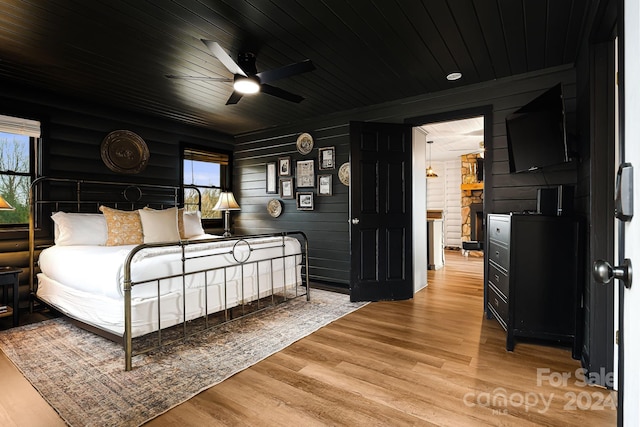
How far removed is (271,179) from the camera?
5551 millimetres

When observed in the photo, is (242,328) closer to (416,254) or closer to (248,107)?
(416,254)

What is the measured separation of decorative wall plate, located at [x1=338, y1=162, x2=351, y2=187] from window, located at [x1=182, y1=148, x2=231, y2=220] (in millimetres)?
2446

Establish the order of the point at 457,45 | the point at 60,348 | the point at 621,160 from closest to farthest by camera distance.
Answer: the point at 621,160 < the point at 60,348 < the point at 457,45

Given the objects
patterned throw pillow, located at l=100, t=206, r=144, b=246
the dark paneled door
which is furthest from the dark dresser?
patterned throw pillow, located at l=100, t=206, r=144, b=246

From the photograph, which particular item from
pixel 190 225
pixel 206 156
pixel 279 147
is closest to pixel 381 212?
pixel 279 147

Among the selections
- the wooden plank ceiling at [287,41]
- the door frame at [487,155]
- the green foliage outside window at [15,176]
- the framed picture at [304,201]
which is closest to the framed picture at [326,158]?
the framed picture at [304,201]

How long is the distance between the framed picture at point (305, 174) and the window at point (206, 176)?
1637 millimetres

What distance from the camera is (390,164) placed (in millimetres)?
4156

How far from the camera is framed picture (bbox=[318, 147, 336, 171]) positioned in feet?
16.0

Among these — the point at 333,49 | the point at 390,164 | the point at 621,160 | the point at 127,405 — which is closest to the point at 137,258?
the point at 127,405

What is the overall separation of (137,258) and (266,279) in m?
1.46

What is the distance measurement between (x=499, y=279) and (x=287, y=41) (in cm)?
290

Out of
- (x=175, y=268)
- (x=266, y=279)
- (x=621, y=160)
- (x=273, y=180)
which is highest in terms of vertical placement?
(x=273, y=180)

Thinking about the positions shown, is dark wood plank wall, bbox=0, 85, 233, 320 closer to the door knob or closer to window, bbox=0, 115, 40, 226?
window, bbox=0, 115, 40, 226
